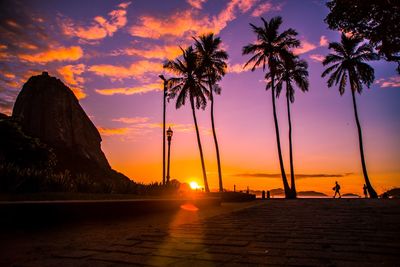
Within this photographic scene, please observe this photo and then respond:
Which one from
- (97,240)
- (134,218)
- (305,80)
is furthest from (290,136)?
(97,240)

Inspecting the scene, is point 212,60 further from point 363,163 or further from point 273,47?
point 363,163

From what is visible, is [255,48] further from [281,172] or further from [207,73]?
[281,172]

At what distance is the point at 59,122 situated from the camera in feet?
246

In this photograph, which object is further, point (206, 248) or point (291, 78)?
point (291, 78)

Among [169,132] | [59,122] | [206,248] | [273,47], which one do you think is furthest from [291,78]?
[59,122]

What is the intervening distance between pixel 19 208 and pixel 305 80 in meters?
32.9

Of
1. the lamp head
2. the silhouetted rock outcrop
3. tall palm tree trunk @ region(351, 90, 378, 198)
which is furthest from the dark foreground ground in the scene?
the silhouetted rock outcrop

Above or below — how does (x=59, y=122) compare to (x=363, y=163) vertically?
above

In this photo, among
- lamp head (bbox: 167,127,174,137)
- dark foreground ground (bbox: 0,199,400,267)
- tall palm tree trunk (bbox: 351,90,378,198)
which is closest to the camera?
dark foreground ground (bbox: 0,199,400,267)

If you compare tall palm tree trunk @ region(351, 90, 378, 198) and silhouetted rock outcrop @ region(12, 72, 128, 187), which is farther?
silhouetted rock outcrop @ region(12, 72, 128, 187)

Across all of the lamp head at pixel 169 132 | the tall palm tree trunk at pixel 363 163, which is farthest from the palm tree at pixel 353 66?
the lamp head at pixel 169 132

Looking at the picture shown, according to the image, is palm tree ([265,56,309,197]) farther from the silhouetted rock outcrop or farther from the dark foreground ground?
the silhouetted rock outcrop

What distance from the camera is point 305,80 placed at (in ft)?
109

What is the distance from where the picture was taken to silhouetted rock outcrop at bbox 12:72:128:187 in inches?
2854
